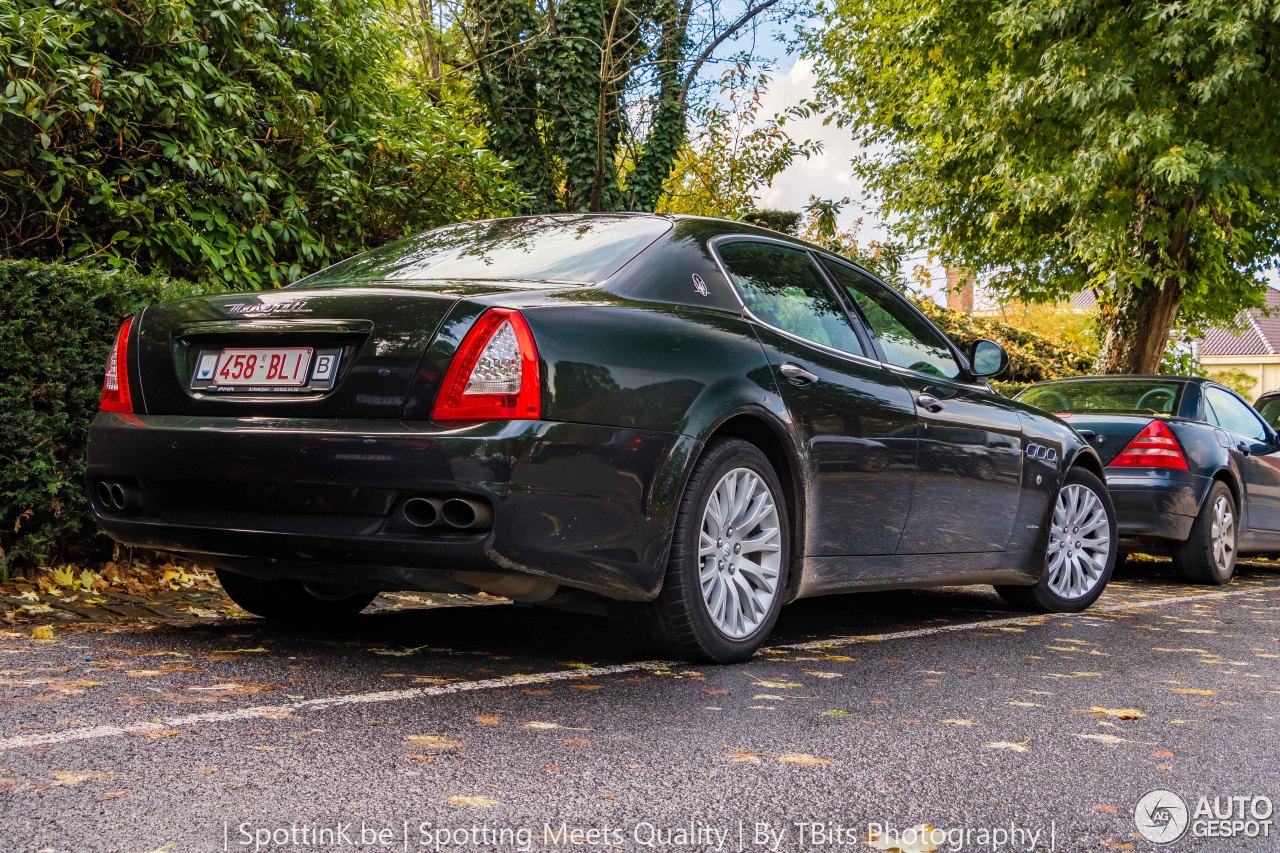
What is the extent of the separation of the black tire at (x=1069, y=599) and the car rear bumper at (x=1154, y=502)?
6.33 ft

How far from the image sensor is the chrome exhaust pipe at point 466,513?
3.95 m

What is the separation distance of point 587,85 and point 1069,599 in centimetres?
788

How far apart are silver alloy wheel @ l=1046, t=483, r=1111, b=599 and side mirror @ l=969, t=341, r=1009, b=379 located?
89 cm

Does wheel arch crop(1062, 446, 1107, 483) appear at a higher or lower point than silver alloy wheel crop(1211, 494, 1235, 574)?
higher

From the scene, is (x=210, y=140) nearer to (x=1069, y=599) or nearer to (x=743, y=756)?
(x=1069, y=599)

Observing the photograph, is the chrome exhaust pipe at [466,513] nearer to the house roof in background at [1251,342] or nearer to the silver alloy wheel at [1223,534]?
the silver alloy wheel at [1223,534]

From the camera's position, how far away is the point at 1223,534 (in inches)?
381

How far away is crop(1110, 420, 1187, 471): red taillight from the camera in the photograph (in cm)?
929

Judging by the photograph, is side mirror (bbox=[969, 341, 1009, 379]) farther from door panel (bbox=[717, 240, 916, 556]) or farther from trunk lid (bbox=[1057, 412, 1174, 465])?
trunk lid (bbox=[1057, 412, 1174, 465])

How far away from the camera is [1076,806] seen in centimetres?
324

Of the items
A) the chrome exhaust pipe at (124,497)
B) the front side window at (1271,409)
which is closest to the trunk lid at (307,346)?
the chrome exhaust pipe at (124,497)

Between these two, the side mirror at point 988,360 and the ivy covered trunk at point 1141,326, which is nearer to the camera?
the side mirror at point 988,360

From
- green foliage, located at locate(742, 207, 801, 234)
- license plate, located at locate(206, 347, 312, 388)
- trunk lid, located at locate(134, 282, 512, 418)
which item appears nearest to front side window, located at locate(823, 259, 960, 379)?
trunk lid, located at locate(134, 282, 512, 418)

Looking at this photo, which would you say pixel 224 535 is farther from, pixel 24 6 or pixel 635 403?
pixel 24 6
